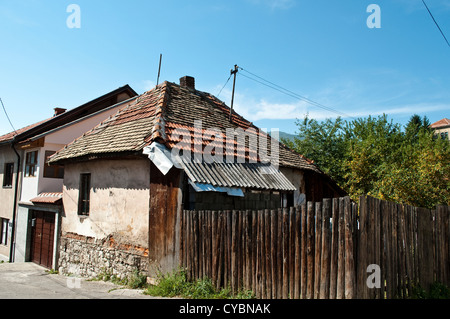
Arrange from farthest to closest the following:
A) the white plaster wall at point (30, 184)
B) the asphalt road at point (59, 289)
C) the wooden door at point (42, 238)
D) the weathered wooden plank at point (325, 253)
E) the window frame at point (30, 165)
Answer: the window frame at point (30, 165), the white plaster wall at point (30, 184), the wooden door at point (42, 238), the asphalt road at point (59, 289), the weathered wooden plank at point (325, 253)

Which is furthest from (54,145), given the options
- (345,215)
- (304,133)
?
(304,133)

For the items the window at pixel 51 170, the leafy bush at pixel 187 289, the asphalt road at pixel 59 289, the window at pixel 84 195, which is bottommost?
the asphalt road at pixel 59 289

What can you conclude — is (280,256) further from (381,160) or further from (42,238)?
(381,160)

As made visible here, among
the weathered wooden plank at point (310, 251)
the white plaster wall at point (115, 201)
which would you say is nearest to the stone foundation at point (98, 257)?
the white plaster wall at point (115, 201)

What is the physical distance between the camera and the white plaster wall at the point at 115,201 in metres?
8.74

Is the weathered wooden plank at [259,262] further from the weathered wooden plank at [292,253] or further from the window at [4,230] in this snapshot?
the window at [4,230]

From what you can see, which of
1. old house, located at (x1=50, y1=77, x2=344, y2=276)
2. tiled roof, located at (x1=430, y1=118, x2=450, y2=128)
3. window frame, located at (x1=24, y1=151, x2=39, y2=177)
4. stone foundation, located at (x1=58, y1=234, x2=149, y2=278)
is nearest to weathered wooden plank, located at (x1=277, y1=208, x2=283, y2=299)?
old house, located at (x1=50, y1=77, x2=344, y2=276)

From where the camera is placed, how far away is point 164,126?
9.31m

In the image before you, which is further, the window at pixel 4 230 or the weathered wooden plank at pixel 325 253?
the window at pixel 4 230

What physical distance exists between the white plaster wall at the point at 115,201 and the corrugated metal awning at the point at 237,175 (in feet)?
4.68

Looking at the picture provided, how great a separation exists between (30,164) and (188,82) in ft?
27.3

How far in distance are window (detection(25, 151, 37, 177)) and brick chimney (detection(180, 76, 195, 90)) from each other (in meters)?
7.54
